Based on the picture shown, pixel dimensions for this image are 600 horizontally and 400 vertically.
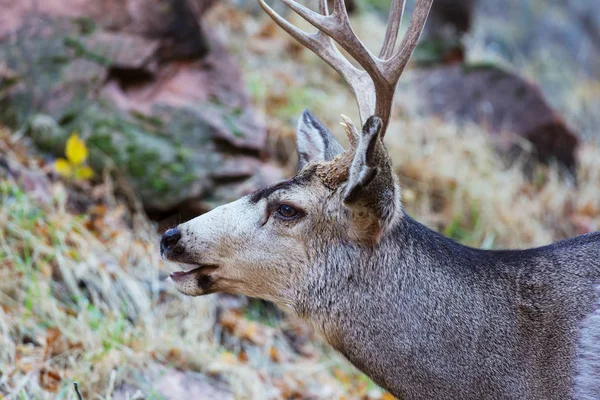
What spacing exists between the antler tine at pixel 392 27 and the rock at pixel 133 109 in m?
2.86

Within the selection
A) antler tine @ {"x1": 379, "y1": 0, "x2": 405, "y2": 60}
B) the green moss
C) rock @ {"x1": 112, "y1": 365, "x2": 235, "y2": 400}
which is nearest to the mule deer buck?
antler tine @ {"x1": 379, "y1": 0, "x2": 405, "y2": 60}

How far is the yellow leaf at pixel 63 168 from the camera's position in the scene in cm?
642

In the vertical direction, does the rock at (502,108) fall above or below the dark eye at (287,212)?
above

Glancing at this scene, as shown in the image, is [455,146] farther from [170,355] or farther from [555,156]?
[170,355]

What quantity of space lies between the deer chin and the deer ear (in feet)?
2.54

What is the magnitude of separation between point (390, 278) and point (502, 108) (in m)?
6.50

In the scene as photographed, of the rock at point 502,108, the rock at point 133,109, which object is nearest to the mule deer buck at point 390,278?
the rock at point 133,109

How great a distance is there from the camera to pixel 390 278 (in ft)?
12.3

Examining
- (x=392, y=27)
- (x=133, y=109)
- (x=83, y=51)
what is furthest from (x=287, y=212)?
(x=83, y=51)

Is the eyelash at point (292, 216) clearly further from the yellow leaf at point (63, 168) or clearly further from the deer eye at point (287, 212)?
the yellow leaf at point (63, 168)

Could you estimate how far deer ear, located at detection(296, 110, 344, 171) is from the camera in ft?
14.0

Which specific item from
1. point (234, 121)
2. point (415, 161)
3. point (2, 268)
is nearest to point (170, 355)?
point (2, 268)

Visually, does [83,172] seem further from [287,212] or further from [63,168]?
[287,212]

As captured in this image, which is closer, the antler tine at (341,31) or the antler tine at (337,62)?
the antler tine at (341,31)
